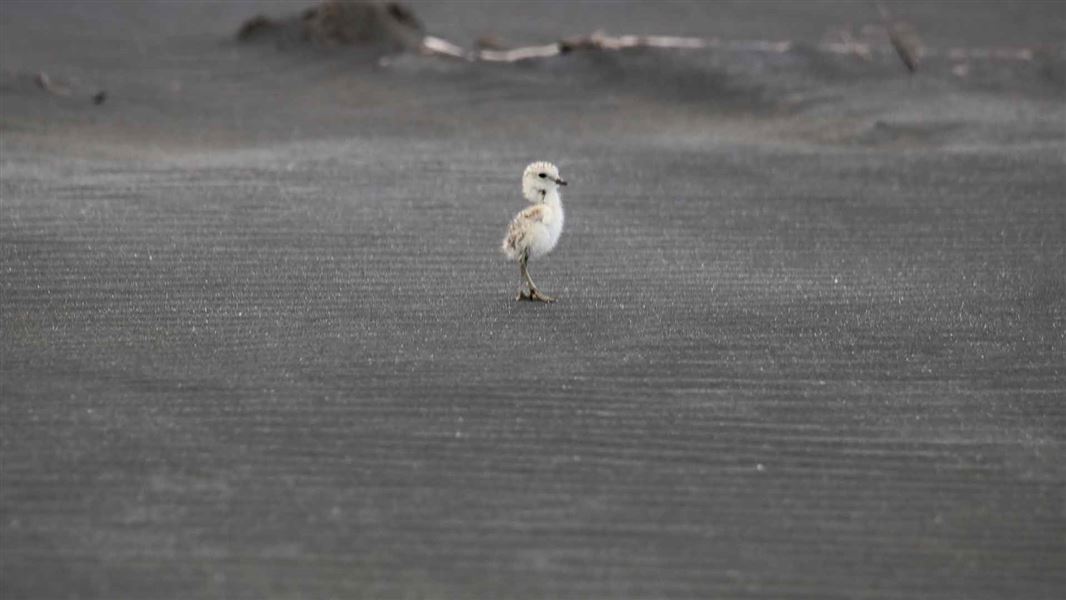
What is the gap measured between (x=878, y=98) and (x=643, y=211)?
204 cm

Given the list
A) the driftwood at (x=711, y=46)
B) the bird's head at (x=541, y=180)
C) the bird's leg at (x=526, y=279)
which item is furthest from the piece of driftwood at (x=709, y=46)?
the bird's leg at (x=526, y=279)

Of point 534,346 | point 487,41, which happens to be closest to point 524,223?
point 534,346

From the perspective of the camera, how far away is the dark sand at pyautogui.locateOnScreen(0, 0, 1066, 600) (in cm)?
281

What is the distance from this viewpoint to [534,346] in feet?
12.1

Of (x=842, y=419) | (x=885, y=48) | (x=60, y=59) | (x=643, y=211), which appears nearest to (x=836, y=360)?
(x=842, y=419)

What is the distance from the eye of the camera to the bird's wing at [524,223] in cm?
399

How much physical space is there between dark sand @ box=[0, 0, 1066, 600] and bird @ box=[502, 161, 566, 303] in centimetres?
12

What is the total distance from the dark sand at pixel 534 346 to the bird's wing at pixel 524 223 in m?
0.17

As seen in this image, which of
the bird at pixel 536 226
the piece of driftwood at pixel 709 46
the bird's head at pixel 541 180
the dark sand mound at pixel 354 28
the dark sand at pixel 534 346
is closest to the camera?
the dark sand at pixel 534 346

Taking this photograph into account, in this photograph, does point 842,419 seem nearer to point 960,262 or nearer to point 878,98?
point 960,262

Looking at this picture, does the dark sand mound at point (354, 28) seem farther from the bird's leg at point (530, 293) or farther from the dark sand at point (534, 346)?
the bird's leg at point (530, 293)

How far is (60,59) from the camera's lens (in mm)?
7148

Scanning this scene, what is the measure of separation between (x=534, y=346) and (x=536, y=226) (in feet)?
1.40

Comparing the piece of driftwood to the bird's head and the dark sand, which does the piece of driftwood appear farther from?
the bird's head
